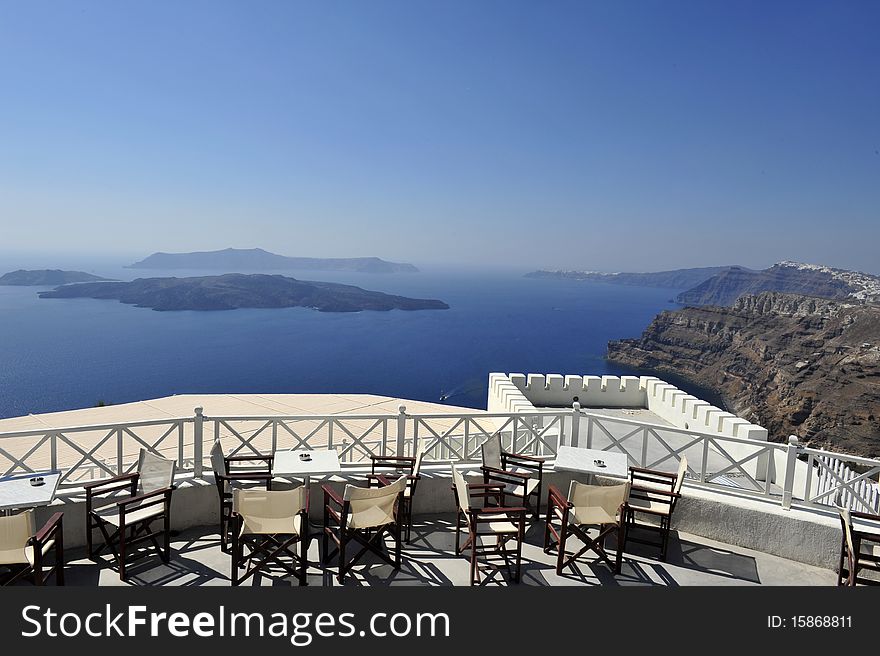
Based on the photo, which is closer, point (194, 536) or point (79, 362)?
point (194, 536)

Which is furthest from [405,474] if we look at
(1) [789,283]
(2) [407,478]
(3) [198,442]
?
(1) [789,283]

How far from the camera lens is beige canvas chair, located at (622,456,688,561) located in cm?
565

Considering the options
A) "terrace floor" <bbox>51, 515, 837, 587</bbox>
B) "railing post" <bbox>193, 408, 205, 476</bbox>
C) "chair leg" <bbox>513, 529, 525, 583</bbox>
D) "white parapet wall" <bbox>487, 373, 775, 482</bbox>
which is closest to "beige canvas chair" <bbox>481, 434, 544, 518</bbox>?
"terrace floor" <bbox>51, 515, 837, 587</bbox>

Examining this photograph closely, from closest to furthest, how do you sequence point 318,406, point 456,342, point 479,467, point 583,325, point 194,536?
point 194,536 → point 479,467 → point 318,406 → point 456,342 → point 583,325

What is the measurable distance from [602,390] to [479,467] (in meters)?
8.05

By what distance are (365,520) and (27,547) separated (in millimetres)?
2788

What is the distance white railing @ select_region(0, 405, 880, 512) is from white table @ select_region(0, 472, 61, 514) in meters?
0.25

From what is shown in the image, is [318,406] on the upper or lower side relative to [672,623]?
lower

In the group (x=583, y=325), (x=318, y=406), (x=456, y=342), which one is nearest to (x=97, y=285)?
(x=456, y=342)

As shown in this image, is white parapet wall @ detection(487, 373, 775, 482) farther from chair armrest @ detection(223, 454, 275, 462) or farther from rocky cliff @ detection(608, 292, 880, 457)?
rocky cliff @ detection(608, 292, 880, 457)

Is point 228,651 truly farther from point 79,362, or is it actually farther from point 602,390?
point 79,362

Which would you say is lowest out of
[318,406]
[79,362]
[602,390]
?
[79,362]

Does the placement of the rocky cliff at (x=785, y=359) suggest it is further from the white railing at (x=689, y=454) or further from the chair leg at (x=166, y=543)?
the chair leg at (x=166, y=543)

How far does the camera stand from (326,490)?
533 cm
